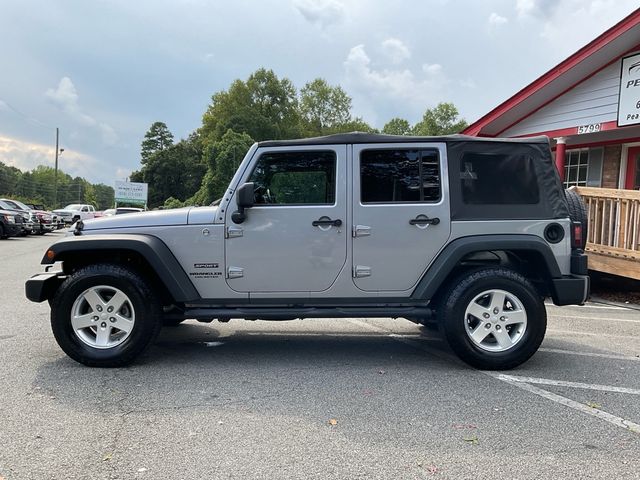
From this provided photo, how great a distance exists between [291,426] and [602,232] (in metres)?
7.33

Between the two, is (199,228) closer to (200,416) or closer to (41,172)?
(200,416)

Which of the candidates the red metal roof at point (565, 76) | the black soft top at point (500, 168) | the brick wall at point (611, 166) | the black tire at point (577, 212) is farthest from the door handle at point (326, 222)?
the brick wall at point (611, 166)

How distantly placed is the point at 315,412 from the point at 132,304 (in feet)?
6.42

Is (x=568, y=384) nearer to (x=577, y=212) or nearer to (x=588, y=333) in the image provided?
(x=577, y=212)

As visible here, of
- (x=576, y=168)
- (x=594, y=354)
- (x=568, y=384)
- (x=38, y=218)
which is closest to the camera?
(x=568, y=384)

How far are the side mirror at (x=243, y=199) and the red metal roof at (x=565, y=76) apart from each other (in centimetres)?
865

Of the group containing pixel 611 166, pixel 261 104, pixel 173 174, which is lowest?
pixel 611 166

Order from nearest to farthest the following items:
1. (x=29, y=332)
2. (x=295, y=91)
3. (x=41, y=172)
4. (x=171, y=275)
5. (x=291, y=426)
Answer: (x=291, y=426), (x=171, y=275), (x=29, y=332), (x=295, y=91), (x=41, y=172)

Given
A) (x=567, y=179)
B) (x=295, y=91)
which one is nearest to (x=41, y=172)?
(x=295, y=91)

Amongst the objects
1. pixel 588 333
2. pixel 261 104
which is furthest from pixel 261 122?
pixel 588 333

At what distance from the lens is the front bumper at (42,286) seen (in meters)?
4.45

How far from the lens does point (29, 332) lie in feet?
18.5

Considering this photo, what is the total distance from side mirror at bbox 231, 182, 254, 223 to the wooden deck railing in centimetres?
642

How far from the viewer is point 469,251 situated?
14.8 ft
